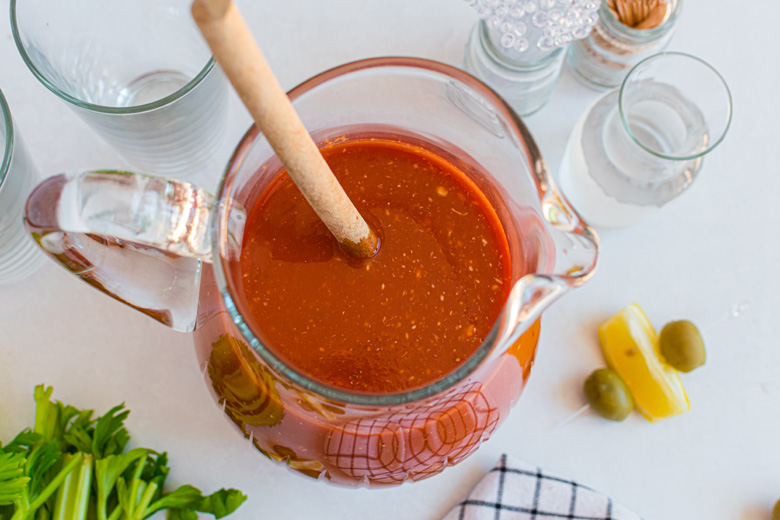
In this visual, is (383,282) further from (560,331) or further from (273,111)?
(560,331)

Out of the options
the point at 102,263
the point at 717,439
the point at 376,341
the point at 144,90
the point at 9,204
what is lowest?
the point at 717,439

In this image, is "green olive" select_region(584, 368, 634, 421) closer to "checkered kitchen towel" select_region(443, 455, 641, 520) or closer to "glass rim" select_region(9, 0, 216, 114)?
"checkered kitchen towel" select_region(443, 455, 641, 520)

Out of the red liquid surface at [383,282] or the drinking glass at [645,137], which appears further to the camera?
the drinking glass at [645,137]

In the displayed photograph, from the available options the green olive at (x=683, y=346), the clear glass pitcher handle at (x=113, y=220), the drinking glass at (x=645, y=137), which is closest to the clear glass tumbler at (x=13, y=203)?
the clear glass pitcher handle at (x=113, y=220)

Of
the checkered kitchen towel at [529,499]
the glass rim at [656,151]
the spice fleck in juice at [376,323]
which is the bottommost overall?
the checkered kitchen towel at [529,499]

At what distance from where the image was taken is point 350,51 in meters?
1.25

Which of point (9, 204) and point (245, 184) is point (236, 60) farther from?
point (9, 204)

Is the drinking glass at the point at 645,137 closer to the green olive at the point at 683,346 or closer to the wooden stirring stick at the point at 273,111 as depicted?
the green olive at the point at 683,346

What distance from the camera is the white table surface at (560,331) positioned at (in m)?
1.14

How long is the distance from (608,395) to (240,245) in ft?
2.13

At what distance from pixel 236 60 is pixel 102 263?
39 centimetres

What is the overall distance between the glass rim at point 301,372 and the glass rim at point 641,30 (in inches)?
17.8

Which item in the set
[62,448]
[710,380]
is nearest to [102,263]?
[62,448]

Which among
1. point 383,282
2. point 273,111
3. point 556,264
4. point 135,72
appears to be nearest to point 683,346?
point 556,264
